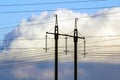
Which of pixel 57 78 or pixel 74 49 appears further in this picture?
pixel 74 49

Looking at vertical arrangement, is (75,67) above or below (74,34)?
below

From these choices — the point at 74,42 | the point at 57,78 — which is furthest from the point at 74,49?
the point at 57,78

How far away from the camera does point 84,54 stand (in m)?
65.6

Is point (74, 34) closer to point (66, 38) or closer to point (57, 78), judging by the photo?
point (66, 38)

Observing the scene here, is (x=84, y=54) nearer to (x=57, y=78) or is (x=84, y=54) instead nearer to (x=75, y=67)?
(x=75, y=67)

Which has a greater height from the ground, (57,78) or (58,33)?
(58,33)

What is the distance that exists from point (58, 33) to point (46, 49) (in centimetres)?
257

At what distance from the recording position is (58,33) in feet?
205

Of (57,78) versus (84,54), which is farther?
(84,54)

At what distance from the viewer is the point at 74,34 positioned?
208 feet

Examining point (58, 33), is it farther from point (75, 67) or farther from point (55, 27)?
point (75, 67)

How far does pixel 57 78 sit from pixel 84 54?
640cm

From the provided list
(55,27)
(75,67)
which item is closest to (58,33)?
(55,27)

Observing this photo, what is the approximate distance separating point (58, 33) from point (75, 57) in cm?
432
